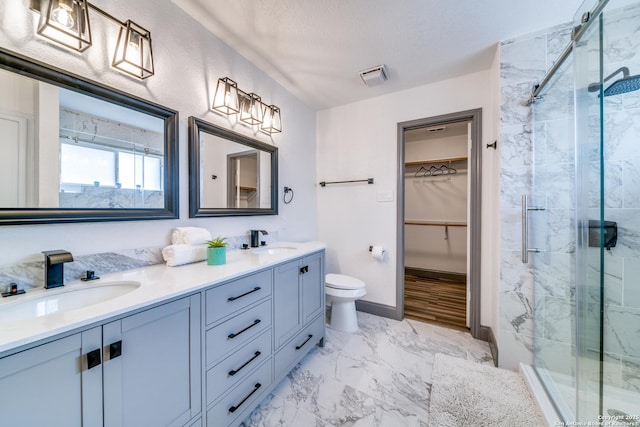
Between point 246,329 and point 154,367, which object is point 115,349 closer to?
point 154,367

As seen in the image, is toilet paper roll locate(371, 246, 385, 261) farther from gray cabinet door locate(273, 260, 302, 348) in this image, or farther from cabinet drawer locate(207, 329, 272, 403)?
cabinet drawer locate(207, 329, 272, 403)

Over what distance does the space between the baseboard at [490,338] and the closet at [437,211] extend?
43.6 inches

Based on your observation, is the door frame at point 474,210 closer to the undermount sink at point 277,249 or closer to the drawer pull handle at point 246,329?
the undermount sink at point 277,249

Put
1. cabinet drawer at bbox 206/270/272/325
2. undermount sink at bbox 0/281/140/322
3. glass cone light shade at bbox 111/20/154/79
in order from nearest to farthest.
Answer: undermount sink at bbox 0/281/140/322, cabinet drawer at bbox 206/270/272/325, glass cone light shade at bbox 111/20/154/79

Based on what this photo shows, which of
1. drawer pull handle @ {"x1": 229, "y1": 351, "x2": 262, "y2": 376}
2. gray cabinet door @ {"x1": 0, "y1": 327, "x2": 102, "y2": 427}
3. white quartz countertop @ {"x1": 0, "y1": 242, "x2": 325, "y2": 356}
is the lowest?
drawer pull handle @ {"x1": 229, "y1": 351, "x2": 262, "y2": 376}

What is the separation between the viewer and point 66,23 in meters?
1.03

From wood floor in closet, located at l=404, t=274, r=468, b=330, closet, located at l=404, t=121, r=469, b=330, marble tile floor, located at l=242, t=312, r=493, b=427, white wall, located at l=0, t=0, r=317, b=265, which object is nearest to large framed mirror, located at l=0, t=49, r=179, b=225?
white wall, located at l=0, t=0, r=317, b=265

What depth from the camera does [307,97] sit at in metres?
2.64

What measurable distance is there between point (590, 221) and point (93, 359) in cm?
205

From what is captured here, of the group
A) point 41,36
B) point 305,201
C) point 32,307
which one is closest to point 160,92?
point 41,36

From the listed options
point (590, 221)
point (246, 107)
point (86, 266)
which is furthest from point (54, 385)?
point (590, 221)

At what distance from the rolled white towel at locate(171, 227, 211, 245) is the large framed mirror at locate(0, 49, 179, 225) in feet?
0.34

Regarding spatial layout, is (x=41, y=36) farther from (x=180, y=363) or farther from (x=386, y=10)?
(x=386, y=10)

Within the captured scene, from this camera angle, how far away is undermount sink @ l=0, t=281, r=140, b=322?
833mm
